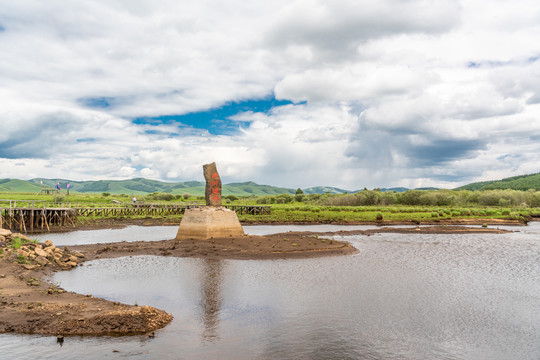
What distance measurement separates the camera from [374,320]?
1505cm

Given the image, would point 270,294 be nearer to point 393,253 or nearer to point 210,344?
point 210,344

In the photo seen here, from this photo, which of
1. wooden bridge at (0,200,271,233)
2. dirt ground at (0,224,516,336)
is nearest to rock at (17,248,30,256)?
dirt ground at (0,224,516,336)

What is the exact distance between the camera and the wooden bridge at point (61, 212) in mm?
53250

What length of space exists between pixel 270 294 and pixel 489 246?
29512mm

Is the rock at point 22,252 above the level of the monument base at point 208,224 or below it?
below

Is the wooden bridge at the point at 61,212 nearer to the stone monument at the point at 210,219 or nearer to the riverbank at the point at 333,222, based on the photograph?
the riverbank at the point at 333,222

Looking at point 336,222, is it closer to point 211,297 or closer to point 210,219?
point 210,219

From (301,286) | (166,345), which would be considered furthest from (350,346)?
(301,286)

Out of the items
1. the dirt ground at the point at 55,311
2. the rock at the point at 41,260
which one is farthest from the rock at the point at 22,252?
the dirt ground at the point at 55,311

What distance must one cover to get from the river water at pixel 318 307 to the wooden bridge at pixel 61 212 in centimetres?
3216

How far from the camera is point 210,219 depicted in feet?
112

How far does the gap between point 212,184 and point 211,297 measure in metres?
17.7

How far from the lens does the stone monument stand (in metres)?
34.1

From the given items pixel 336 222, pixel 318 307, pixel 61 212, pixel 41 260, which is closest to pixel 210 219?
pixel 41 260
